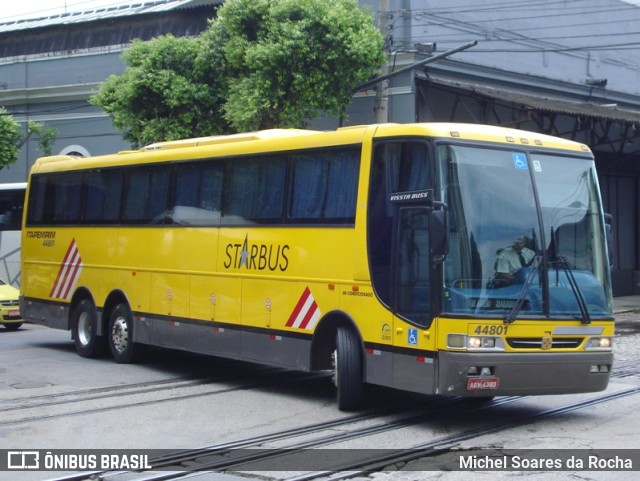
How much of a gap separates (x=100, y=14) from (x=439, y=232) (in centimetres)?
2954

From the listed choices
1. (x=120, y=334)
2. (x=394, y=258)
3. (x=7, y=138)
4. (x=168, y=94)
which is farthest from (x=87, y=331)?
(x=7, y=138)

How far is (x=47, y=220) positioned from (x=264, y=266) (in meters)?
6.84

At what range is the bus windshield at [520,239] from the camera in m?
10.3

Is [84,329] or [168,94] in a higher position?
[168,94]

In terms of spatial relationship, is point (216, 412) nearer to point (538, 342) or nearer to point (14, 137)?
point (538, 342)

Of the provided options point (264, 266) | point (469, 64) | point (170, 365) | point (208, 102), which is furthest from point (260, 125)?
point (264, 266)

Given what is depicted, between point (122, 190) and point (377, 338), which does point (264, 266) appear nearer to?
point (377, 338)

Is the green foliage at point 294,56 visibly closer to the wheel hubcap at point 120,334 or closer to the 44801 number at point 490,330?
the wheel hubcap at point 120,334

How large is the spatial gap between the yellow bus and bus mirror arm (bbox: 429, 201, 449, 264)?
0.6 inches

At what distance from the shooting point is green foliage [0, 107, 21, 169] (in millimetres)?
32531

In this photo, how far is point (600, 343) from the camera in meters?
10.9

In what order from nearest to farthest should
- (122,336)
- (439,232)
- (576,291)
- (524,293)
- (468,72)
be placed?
(439,232), (524,293), (576,291), (122,336), (468,72)

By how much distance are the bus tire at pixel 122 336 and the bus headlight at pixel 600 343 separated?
25.4 ft

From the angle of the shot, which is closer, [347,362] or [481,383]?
[481,383]
